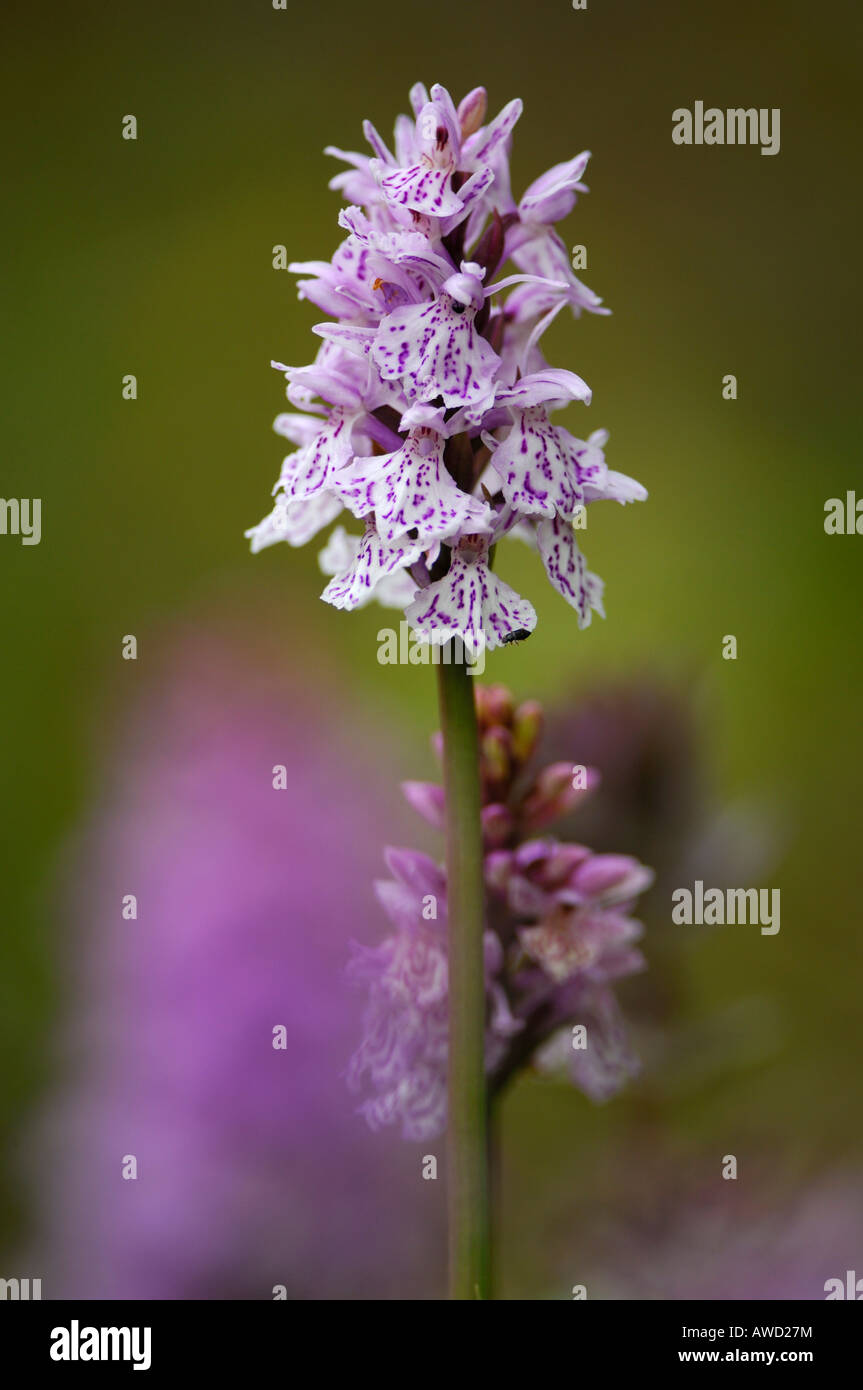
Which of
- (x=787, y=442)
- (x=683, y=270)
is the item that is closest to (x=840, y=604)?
(x=787, y=442)

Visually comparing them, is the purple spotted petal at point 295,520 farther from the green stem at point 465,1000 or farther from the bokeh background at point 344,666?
the bokeh background at point 344,666

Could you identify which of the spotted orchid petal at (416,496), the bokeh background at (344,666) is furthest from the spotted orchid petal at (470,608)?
the bokeh background at (344,666)

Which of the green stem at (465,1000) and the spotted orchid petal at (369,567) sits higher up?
the spotted orchid petal at (369,567)

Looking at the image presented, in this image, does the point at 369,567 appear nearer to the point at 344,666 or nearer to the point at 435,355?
the point at 435,355

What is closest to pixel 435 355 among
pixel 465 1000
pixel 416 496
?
pixel 416 496

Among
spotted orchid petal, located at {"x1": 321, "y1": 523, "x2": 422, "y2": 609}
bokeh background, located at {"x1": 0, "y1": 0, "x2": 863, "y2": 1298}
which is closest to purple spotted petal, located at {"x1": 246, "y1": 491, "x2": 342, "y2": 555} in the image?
spotted orchid petal, located at {"x1": 321, "y1": 523, "x2": 422, "y2": 609}

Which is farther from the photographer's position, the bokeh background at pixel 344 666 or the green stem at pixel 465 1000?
the bokeh background at pixel 344 666
